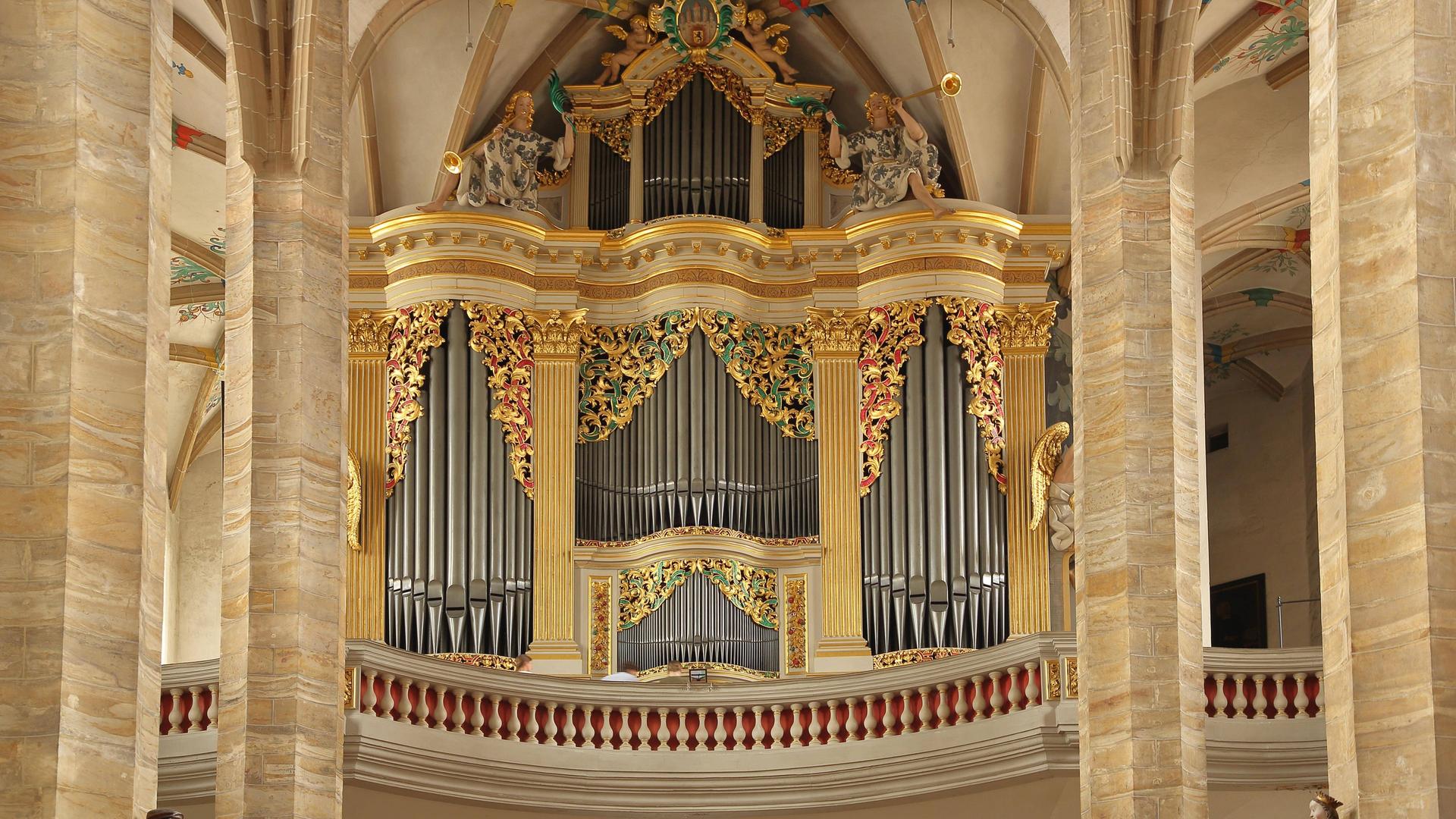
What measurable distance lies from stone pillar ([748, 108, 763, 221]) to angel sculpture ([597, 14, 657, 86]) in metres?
1.04

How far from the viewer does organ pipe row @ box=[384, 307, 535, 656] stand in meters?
15.8

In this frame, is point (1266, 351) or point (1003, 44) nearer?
point (1003, 44)

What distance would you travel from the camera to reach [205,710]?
1398 cm

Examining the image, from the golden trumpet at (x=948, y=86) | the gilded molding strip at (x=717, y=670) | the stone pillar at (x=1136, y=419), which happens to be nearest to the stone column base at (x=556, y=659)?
the gilded molding strip at (x=717, y=670)

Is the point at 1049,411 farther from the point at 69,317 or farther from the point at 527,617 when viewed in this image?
the point at 69,317

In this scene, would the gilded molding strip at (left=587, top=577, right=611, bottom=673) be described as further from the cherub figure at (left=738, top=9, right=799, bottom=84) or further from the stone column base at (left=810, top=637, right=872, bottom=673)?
the cherub figure at (left=738, top=9, right=799, bottom=84)

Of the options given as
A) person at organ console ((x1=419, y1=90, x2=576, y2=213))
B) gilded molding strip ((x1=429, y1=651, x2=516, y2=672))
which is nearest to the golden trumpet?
person at organ console ((x1=419, y1=90, x2=576, y2=213))

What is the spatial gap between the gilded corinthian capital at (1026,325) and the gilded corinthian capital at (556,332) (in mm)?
3142

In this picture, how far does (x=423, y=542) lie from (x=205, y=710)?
2440 mm

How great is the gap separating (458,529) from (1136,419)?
5.88 metres

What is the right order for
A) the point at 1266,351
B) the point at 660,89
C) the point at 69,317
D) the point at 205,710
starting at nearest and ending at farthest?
the point at 69,317
the point at 205,710
the point at 660,89
the point at 1266,351

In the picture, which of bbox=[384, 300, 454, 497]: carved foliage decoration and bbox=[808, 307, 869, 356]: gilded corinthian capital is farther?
Answer: bbox=[808, 307, 869, 356]: gilded corinthian capital

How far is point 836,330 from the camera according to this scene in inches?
659

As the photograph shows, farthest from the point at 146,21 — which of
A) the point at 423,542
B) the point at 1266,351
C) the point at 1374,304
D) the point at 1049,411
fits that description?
the point at 1266,351
